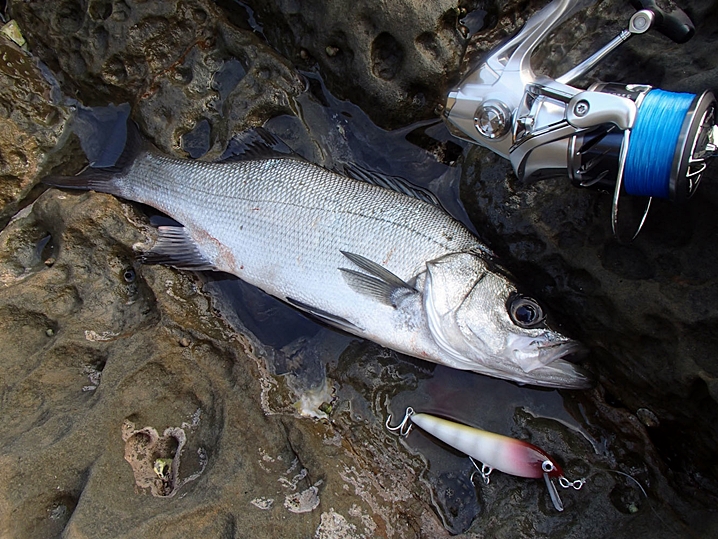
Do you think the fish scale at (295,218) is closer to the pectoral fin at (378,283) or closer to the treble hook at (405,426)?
the pectoral fin at (378,283)

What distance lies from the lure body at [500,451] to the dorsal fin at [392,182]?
1296mm

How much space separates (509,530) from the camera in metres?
2.45

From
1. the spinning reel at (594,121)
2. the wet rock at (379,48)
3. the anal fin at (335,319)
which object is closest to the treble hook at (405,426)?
the anal fin at (335,319)

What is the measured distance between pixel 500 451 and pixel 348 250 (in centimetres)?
131

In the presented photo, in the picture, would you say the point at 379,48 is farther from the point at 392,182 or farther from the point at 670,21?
the point at 670,21

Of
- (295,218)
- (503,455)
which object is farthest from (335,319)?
(503,455)

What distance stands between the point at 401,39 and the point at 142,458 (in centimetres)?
261

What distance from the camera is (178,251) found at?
2.88 meters

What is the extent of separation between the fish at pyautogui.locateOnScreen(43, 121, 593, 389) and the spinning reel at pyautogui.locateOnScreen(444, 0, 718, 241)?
22.5 inches

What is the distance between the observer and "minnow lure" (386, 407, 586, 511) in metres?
2.43

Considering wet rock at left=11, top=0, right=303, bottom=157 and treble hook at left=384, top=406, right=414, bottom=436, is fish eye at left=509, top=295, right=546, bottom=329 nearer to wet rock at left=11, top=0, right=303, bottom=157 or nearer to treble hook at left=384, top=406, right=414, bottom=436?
treble hook at left=384, top=406, right=414, bottom=436

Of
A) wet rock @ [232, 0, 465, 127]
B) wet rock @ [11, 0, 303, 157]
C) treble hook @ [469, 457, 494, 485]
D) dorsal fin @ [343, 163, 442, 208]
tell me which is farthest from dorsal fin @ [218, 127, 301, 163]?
treble hook @ [469, 457, 494, 485]

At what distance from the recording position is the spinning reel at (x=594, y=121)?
70.4 inches

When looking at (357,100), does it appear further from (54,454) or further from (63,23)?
(54,454)
